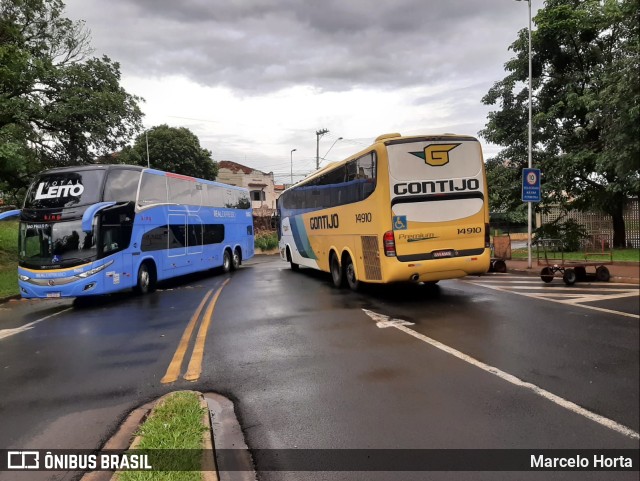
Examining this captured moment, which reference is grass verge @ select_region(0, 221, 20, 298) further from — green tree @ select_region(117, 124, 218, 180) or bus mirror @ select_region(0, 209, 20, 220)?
green tree @ select_region(117, 124, 218, 180)

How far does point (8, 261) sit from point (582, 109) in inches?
913

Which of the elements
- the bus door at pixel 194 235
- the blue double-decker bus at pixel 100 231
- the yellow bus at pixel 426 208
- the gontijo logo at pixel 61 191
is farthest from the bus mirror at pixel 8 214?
the yellow bus at pixel 426 208

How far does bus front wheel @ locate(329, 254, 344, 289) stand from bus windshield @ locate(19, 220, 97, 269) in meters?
6.11

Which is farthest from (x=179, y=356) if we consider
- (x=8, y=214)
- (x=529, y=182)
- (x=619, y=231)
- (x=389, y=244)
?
(x=529, y=182)

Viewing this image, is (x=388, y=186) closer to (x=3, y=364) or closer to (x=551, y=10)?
(x=3, y=364)

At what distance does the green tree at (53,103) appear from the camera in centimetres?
1628

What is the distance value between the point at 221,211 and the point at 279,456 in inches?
633

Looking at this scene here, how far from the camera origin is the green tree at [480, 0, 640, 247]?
214 centimetres

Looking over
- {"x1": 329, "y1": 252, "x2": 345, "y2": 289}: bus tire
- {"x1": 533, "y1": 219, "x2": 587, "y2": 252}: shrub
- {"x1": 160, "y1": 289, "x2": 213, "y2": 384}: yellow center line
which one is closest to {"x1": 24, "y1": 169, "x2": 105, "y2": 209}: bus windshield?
{"x1": 160, "y1": 289, "x2": 213, "y2": 384}: yellow center line

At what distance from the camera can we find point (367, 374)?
4.82 m

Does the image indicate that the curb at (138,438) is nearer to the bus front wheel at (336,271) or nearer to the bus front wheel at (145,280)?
the bus front wheel at (336,271)

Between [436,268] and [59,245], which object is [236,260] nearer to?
[59,245]

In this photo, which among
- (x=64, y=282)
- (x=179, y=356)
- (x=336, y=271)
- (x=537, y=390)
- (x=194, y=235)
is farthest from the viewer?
(x=194, y=235)

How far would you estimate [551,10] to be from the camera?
42.2 ft
